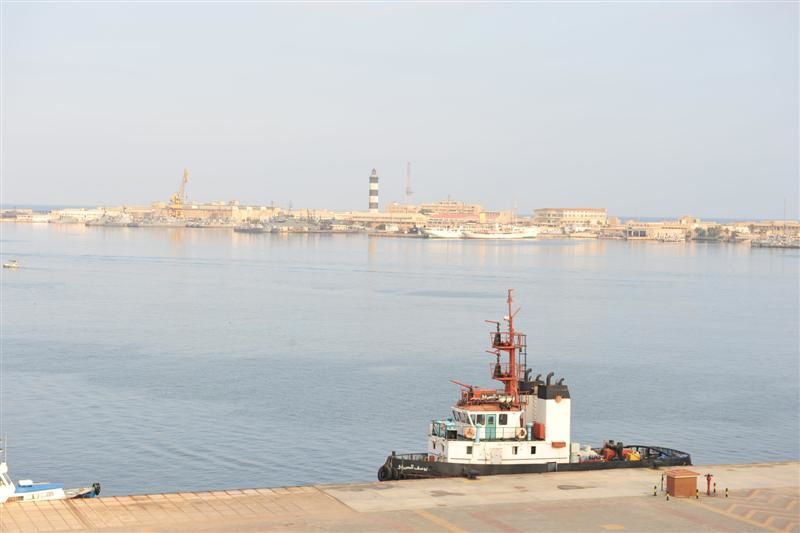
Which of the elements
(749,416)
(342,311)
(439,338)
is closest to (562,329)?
(439,338)

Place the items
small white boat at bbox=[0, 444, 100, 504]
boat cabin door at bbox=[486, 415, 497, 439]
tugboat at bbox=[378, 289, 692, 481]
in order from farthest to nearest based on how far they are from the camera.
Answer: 1. boat cabin door at bbox=[486, 415, 497, 439]
2. tugboat at bbox=[378, 289, 692, 481]
3. small white boat at bbox=[0, 444, 100, 504]

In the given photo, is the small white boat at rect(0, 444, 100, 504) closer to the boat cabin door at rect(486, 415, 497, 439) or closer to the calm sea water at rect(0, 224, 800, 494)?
the calm sea water at rect(0, 224, 800, 494)

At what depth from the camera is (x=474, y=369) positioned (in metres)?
74.3

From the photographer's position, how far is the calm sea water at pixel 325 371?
49844 mm

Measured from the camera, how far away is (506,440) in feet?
129

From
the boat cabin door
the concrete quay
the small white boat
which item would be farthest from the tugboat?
the small white boat

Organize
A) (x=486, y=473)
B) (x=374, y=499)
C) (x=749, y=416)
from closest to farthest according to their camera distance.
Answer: (x=374, y=499), (x=486, y=473), (x=749, y=416)

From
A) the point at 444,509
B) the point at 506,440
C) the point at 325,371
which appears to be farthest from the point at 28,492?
the point at 325,371

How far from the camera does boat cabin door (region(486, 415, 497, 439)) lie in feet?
129

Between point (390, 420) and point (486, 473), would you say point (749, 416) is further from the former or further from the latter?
point (486, 473)

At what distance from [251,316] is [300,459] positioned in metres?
58.6

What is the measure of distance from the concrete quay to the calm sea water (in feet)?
32.4

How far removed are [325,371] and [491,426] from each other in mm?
34497

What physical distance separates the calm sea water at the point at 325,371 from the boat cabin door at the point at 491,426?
8.55 metres
